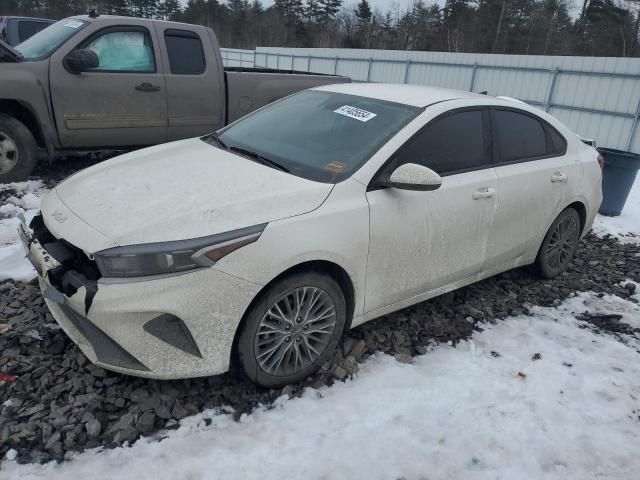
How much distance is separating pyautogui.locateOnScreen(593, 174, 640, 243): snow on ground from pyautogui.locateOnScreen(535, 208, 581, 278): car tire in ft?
6.50

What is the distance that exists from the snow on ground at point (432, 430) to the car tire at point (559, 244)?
1.19 metres

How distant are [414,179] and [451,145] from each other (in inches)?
30.0

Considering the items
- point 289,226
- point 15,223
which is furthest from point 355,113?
point 15,223

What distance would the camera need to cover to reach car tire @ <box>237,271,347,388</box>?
2.71 m

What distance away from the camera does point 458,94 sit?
12.9 feet

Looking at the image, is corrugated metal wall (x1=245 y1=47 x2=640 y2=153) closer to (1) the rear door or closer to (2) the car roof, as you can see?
(1) the rear door

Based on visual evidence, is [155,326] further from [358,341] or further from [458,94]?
[458,94]

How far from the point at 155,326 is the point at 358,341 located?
1.51 meters

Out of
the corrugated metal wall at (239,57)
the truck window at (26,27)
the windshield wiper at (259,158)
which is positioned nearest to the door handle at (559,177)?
the windshield wiper at (259,158)

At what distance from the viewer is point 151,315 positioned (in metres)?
2.43

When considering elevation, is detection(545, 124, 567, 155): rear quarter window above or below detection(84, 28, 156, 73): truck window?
below

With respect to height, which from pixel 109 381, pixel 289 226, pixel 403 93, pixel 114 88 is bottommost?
pixel 109 381

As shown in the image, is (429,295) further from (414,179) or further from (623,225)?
(623,225)

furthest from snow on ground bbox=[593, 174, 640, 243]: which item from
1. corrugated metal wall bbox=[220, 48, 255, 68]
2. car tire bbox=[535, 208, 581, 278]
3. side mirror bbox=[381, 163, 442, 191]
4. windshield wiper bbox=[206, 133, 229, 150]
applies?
corrugated metal wall bbox=[220, 48, 255, 68]
